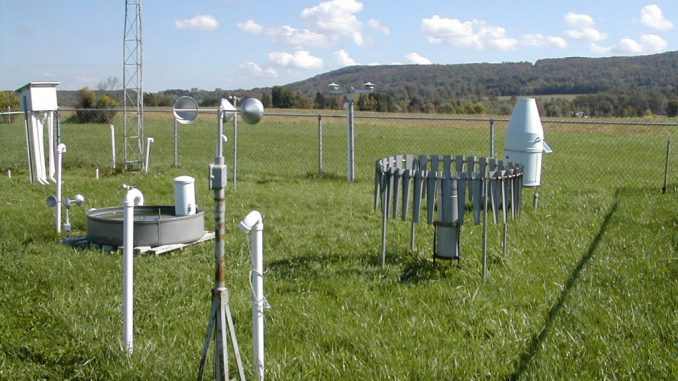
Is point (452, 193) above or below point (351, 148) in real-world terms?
below

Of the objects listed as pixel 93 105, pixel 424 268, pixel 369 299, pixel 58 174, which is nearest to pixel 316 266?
pixel 424 268

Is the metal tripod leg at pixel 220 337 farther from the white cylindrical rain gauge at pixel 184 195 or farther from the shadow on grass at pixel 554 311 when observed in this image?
the white cylindrical rain gauge at pixel 184 195

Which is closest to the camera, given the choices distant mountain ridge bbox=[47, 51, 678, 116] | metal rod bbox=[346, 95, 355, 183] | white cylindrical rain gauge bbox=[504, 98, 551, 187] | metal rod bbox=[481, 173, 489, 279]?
metal rod bbox=[481, 173, 489, 279]

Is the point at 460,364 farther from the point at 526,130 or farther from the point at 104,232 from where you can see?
the point at 526,130

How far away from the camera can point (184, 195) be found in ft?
25.1

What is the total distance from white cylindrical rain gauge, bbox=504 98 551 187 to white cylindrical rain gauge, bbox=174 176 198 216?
4748 mm

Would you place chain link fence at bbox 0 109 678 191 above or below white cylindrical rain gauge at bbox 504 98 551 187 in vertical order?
below

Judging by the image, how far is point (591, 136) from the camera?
3322 centimetres

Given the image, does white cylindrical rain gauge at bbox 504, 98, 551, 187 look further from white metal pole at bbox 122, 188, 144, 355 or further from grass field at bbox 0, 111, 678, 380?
white metal pole at bbox 122, 188, 144, 355

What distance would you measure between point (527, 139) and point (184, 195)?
506 cm

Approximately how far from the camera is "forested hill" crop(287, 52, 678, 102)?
221ft

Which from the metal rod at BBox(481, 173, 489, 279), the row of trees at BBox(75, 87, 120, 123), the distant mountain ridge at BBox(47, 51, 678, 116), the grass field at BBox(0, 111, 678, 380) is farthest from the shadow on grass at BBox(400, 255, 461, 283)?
the row of trees at BBox(75, 87, 120, 123)

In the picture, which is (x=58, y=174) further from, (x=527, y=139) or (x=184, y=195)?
(x=527, y=139)

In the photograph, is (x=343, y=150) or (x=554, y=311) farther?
(x=343, y=150)
